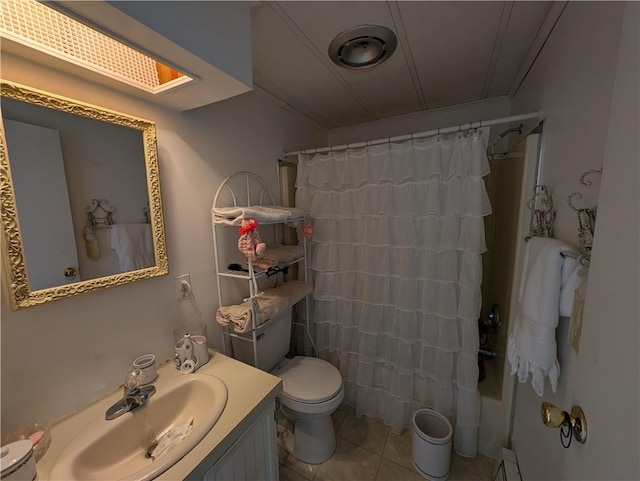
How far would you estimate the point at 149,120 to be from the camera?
3.35 ft

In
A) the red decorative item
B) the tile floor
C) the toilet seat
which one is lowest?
the tile floor

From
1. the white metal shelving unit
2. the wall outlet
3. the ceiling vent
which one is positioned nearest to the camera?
the ceiling vent

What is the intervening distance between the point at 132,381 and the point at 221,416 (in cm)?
39

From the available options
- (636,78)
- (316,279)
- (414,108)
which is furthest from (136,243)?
(414,108)

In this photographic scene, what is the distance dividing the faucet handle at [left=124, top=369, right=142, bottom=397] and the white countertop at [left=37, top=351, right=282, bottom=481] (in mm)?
72

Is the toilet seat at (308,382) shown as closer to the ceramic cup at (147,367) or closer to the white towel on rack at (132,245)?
the ceramic cup at (147,367)

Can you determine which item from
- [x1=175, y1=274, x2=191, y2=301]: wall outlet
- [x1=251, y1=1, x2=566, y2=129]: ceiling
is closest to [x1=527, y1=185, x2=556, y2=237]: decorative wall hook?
[x1=251, y1=1, x2=566, y2=129]: ceiling

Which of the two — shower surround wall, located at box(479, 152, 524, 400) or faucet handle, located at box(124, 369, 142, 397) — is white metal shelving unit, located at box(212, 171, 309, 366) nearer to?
faucet handle, located at box(124, 369, 142, 397)

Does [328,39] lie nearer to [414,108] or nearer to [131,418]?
[414,108]

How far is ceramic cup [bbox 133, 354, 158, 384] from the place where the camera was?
0.99m

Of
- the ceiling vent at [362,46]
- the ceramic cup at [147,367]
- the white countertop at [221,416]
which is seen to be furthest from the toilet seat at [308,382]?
the ceiling vent at [362,46]

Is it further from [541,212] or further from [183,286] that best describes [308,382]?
[541,212]

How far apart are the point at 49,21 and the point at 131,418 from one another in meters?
1.30

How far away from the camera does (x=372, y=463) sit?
4.81 ft
